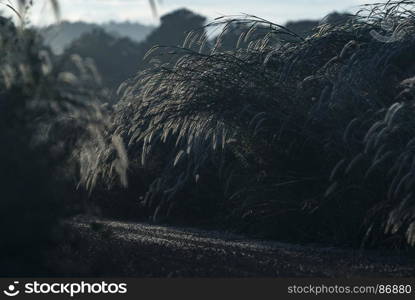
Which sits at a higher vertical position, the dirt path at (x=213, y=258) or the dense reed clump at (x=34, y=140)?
the dense reed clump at (x=34, y=140)

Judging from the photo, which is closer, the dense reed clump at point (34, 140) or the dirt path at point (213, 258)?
the dense reed clump at point (34, 140)

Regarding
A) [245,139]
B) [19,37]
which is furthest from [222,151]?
[19,37]

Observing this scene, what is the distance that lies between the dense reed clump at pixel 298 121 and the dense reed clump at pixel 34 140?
2564 mm

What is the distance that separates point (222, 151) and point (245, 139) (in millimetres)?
275

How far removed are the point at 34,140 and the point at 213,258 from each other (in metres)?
1.95

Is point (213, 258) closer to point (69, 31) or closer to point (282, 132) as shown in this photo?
point (282, 132)

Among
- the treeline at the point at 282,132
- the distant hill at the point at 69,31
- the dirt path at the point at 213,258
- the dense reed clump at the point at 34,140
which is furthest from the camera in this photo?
the treeline at the point at 282,132

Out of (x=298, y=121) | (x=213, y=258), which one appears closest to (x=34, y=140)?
(x=213, y=258)

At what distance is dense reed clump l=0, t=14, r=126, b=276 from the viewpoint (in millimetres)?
5578

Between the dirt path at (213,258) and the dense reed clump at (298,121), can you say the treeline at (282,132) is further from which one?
the dirt path at (213,258)

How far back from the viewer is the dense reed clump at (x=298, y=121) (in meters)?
8.88

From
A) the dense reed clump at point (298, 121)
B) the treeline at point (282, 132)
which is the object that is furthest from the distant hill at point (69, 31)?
the dense reed clump at point (298, 121)

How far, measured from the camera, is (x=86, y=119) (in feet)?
21.4

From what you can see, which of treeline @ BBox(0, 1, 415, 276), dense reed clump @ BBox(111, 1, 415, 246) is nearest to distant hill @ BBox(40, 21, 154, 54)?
treeline @ BBox(0, 1, 415, 276)
